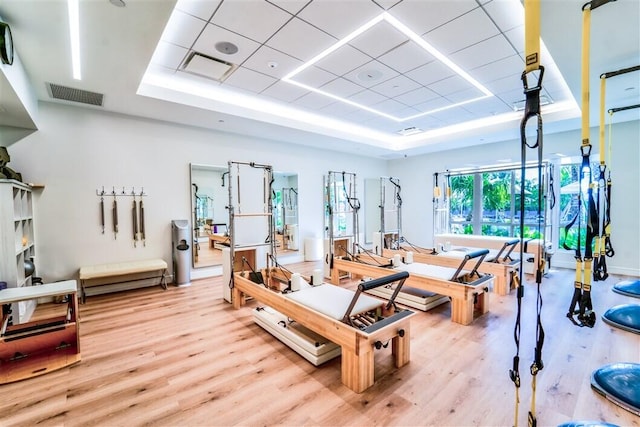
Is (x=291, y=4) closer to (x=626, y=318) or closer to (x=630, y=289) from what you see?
(x=630, y=289)

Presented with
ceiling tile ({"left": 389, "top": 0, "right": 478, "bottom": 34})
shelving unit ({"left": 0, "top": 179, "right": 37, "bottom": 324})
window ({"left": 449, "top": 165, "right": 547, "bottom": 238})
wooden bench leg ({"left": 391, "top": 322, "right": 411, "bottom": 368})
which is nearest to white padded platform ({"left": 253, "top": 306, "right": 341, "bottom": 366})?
wooden bench leg ({"left": 391, "top": 322, "right": 411, "bottom": 368})

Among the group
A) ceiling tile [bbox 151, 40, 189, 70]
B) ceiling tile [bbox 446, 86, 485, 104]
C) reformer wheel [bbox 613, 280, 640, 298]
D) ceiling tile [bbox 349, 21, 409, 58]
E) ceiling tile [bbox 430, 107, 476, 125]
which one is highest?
ceiling tile [bbox 151, 40, 189, 70]

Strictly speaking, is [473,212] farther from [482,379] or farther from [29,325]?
[29,325]

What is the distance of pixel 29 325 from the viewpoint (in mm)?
2676

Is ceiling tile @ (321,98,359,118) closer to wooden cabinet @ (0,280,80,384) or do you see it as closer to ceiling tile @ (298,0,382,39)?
ceiling tile @ (298,0,382,39)

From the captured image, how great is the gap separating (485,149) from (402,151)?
78.8 inches

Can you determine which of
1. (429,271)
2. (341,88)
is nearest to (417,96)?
(341,88)

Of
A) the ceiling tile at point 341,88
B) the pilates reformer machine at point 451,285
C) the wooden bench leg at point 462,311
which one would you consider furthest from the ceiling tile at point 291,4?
the wooden bench leg at point 462,311

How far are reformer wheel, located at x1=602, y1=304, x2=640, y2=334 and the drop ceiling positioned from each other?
8.07ft

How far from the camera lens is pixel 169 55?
345cm

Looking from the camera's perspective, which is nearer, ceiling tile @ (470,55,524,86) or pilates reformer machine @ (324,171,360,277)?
ceiling tile @ (470,55,524,86)

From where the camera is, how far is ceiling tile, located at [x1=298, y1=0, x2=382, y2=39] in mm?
2547

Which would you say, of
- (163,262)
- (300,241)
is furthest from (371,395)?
(300,241)

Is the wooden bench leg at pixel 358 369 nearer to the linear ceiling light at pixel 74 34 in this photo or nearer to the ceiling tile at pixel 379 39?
the ceiling tile at pixel 379 39
